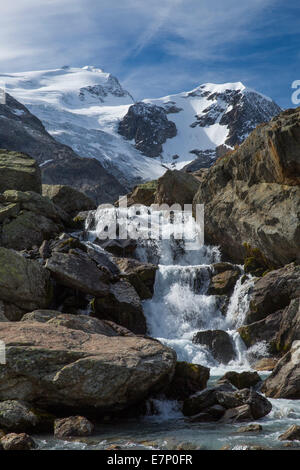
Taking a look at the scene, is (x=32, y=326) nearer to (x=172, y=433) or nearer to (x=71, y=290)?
(x=172, y=433)

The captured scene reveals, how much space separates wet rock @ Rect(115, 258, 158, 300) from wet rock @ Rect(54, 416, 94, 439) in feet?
48.2

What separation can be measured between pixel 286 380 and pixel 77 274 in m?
12.6

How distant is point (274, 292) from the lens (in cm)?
2516

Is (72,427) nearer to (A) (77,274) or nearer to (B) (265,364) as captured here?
(B) (265,364)

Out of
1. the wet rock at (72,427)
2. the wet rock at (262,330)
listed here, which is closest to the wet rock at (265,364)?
the wet rock at (262,330)

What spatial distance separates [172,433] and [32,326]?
630 cm

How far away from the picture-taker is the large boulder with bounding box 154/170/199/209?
42594 millimetres

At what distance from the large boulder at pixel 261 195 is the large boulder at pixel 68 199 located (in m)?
13.8

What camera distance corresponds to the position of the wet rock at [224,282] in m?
28.4

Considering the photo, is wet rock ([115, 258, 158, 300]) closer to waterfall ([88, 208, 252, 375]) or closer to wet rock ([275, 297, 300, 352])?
waterfall ([88, 208, 252, 375])

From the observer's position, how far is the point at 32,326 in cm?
1738

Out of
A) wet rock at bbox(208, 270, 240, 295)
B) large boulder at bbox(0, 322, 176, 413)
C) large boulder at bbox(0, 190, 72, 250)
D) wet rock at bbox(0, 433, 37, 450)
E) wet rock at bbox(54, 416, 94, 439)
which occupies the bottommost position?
wet rock at bbox(54, 416, 94, 439)

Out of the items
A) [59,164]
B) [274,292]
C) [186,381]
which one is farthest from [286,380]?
[59,164]

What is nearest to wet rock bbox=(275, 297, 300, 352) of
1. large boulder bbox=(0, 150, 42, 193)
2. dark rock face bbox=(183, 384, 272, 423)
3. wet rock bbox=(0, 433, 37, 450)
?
dark rock face bbox=(183, 384, 272, 423)
